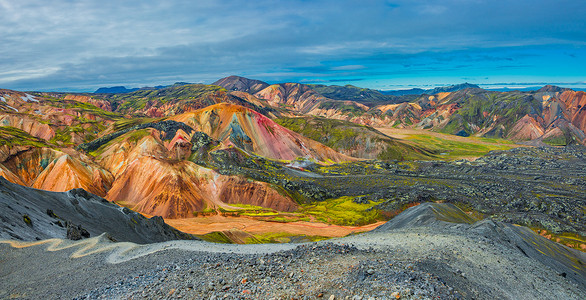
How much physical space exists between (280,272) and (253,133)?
141 meters

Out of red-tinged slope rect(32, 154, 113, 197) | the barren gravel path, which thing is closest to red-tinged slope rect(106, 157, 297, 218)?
red-tinged slope rect(32, 154, 113, 197)

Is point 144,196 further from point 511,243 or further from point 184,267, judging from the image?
point 511,243

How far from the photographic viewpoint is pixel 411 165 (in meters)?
160

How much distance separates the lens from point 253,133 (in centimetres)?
15638

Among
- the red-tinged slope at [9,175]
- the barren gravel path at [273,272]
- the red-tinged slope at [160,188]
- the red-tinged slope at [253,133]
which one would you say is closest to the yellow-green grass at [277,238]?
the red-tinged slope at [160,188]

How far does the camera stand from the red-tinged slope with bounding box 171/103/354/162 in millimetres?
150875

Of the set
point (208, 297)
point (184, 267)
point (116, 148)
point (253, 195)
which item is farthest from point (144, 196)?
point (208, 297)

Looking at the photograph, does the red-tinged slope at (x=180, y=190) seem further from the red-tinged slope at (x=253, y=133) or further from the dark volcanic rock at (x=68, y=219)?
the red-tinged slope at (x=253, y=133)

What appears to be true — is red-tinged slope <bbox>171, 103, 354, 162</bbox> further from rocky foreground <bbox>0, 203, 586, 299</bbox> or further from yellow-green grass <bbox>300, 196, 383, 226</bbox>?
rocky foreground <bbox>0, 203, 586, 299</bbox>

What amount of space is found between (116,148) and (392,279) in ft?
390

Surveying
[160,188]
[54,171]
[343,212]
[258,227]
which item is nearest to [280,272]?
[258,227]

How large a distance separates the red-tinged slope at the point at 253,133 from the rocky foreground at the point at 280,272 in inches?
4772

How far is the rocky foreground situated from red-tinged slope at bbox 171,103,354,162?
398 ft

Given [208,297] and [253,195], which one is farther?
[253,195]
